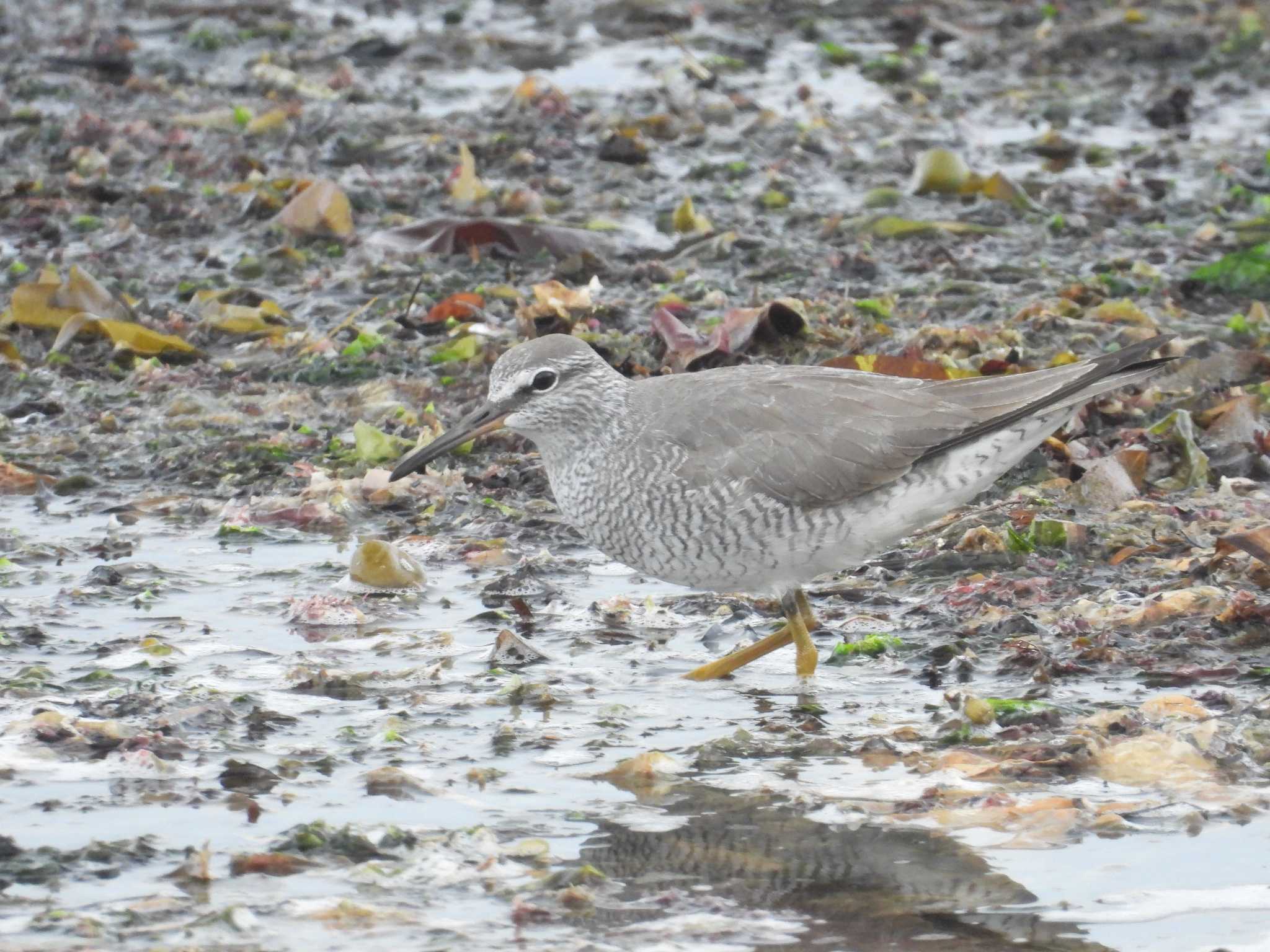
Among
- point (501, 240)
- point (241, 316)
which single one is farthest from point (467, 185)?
point (241, 316)

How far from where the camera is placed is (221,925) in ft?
16.6

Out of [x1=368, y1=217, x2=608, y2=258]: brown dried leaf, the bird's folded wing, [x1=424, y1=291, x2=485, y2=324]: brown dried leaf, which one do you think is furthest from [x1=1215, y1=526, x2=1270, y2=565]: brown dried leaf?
[x1=368, y1=217, x2=608, y2=258]: brown dried leaf

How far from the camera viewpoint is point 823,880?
550 centimetres

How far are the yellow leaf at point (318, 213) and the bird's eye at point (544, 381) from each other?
459 centimetres

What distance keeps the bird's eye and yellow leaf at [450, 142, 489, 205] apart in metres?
4.98

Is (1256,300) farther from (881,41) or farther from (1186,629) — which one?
(881,41)

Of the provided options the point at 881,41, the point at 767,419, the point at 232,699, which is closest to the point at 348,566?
the point at 232,699

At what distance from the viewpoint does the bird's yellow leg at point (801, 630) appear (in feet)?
24.0

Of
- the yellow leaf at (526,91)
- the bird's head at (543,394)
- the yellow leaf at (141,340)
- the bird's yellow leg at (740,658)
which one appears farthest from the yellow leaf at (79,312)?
the yellow leaf at (526,91)

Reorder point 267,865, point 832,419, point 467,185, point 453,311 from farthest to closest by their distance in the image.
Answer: point 467,185
point 453,311
point 832,419
point 267,865

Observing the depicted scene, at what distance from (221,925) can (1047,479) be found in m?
5.12

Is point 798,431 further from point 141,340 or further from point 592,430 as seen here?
point 141,340

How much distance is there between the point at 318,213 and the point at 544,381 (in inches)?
184

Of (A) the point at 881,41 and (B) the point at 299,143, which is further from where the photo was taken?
(A) the point at 881,41
